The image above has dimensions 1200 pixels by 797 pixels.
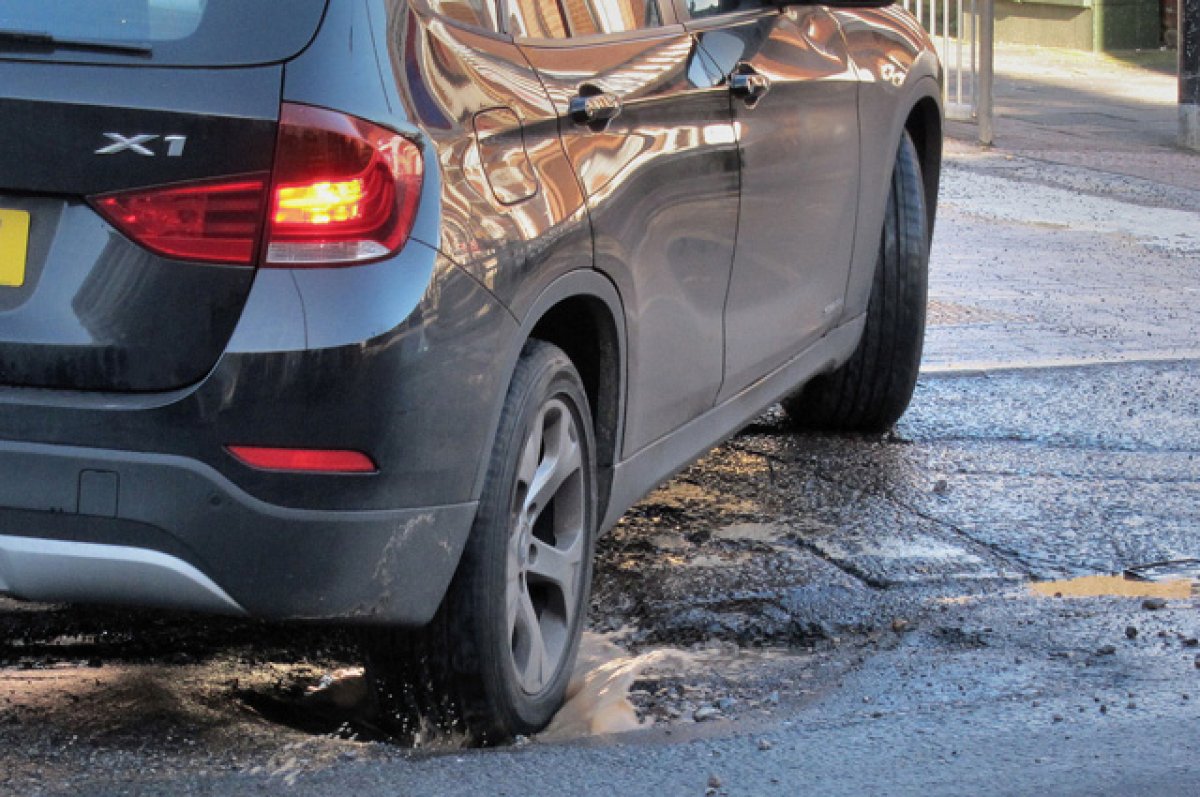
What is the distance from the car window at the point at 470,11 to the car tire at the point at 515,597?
0.58 m

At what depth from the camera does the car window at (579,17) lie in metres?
3.72

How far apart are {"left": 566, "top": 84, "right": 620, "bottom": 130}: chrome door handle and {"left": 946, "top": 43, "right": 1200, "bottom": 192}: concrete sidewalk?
31.3 feet

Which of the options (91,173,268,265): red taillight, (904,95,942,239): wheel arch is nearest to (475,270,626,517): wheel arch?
(91,173,268,265): red taillight

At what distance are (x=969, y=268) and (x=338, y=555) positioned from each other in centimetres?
706

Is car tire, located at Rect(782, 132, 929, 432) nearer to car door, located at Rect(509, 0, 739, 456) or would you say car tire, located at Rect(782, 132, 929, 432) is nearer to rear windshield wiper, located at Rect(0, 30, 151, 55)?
car door, located at Rect(509, 0, 739, 456)

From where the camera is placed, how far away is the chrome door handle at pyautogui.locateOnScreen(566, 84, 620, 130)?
3.69 m

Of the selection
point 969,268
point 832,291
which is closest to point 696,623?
point 832,291

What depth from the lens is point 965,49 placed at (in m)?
17.5

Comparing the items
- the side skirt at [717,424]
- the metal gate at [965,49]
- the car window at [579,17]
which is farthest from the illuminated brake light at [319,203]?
the metal gate at [965,49]

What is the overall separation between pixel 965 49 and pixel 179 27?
15095 mm

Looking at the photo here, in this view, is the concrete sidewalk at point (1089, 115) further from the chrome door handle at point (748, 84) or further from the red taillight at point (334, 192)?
the red taillight at point (334, 192)

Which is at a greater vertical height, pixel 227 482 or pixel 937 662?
pixel 227 482

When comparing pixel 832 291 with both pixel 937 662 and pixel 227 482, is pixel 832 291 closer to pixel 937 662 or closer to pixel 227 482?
pixel 937 662

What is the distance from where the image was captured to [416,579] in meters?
3.23
